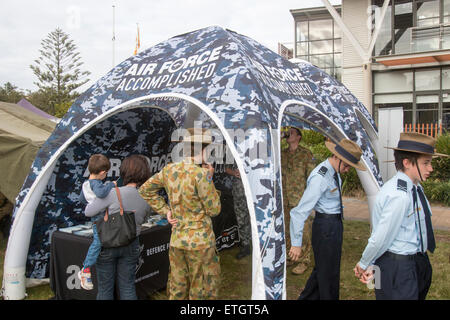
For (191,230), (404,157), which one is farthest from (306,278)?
(404,157)

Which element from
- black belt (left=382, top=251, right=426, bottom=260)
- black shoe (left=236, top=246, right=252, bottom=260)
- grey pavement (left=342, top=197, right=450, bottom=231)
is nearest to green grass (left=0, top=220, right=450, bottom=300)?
black shoe (left=236, top=246, right=252, bottom=260)

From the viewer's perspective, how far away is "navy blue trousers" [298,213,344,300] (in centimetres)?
329

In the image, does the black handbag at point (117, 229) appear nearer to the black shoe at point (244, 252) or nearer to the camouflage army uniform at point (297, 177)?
the camouflage army uniform at point (297, 177)

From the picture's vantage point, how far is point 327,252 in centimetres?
330

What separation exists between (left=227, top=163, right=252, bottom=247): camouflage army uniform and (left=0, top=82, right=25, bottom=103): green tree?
3748 cm

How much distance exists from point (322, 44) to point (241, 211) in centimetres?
1450

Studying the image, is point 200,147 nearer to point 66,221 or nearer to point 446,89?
point 66,221

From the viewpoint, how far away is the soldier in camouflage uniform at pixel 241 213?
5562 millimetres

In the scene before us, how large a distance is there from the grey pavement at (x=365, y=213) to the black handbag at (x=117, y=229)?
584 centimetres

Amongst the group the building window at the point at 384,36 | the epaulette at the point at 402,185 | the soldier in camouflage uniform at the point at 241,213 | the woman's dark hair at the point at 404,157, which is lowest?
the soldier in camouflage uniform at the point at 241,213

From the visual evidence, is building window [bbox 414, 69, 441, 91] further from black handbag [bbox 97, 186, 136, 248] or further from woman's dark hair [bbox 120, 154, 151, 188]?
black handbag [bbox 97, 186, 136, 248]

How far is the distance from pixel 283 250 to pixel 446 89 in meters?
14.0

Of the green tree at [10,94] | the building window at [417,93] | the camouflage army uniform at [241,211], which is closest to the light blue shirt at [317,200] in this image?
the camouflage army uniform at [241,211]

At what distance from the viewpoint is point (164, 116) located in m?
6.29
